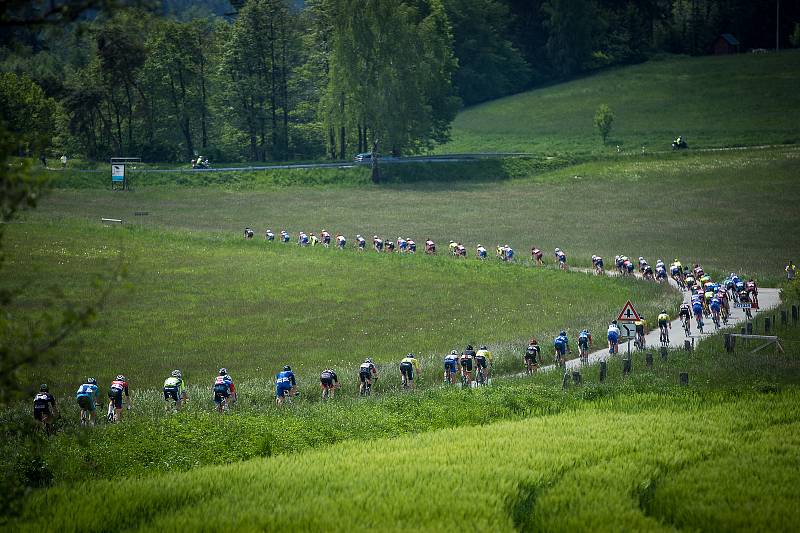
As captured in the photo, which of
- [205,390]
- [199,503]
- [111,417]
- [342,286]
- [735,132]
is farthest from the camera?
[735,132]

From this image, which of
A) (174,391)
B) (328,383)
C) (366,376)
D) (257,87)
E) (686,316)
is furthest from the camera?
(257,87)

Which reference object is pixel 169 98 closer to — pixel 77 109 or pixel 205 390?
pixel 77 109

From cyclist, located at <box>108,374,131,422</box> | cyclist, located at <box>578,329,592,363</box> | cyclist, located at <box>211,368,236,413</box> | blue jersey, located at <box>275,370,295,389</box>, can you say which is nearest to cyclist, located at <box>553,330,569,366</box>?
cyclist, located at <box>578,329,592,363</box>

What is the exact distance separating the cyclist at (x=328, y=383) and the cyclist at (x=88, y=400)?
6480mm

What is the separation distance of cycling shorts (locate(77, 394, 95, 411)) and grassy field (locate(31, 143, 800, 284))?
39905mm

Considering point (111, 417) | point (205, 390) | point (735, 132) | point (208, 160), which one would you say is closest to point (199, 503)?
point (111, 417)

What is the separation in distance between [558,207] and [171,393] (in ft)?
204

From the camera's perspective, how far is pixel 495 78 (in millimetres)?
146500

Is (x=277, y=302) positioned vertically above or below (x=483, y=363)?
above

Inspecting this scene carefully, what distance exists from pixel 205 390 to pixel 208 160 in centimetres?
8090

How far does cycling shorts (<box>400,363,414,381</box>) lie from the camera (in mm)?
30422

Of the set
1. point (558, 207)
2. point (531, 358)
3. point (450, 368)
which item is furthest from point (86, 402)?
point (558, 207)

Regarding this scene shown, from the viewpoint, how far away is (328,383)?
95.5 ft

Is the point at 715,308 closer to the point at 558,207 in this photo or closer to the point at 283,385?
the point at 283,385
